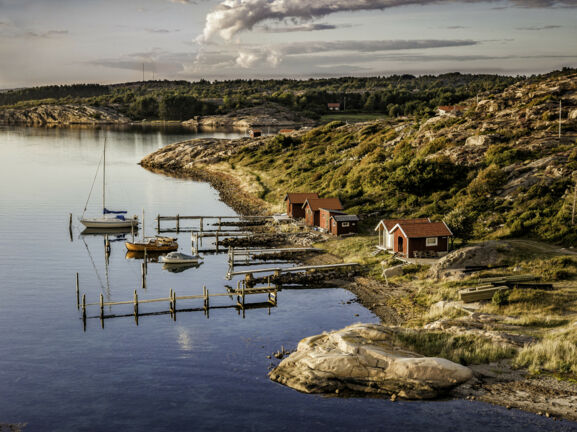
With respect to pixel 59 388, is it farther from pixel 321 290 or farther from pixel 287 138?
pixel 287 138

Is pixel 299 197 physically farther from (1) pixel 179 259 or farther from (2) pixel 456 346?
(2) pixel 456 346

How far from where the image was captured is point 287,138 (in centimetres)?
15575

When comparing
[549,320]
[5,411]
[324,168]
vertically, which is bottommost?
[5,411]

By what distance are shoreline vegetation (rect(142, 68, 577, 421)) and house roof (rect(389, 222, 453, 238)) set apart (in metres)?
2.50

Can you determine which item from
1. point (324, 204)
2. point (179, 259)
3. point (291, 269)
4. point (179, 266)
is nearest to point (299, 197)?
point (324, 204)

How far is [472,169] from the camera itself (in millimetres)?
84188

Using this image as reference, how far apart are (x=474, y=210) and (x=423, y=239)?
1592cm

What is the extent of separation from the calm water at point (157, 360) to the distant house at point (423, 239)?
910cm

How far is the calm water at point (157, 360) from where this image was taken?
32656 millimetres

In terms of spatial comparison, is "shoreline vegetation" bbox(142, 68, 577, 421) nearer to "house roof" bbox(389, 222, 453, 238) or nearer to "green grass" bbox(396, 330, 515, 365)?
"green grass" bbox(396, 330, 515, 365)

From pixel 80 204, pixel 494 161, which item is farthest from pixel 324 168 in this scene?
pixel 80 204

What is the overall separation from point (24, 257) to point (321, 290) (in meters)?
39.7

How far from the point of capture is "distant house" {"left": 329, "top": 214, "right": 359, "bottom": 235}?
7262cm

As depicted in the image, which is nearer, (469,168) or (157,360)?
(157,360)
